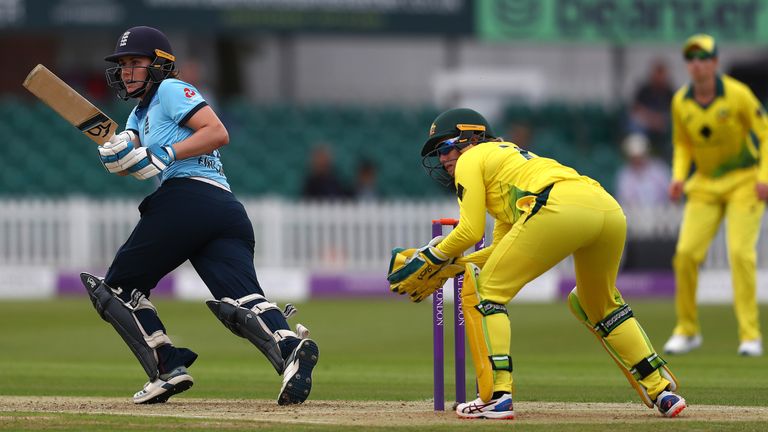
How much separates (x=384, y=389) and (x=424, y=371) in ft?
4.84

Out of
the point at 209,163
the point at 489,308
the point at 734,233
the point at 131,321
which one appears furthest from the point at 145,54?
the point at 734,233

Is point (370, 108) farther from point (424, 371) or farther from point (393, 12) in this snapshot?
point (424, 371)

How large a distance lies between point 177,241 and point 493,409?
6.41 feet

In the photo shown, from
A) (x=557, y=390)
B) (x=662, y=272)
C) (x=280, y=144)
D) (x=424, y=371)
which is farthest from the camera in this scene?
(x=280, y=144)

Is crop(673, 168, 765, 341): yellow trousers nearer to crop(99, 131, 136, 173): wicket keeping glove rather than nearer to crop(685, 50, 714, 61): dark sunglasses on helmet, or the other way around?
crop(685, 50, 714, 61): dark sunglasses on helmet

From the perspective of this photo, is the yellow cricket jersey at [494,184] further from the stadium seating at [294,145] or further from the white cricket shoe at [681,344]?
the stadium seating at [294,145]

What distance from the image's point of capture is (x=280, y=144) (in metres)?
23.0

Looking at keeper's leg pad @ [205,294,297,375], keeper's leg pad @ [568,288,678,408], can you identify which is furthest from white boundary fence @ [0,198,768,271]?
keeper's leg pad @ [568,288,678,408]

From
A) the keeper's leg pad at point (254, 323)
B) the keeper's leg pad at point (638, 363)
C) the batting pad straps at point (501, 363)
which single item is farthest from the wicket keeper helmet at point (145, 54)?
the keeper's leg pad at point (638, 363)

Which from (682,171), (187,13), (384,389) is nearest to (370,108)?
(187,13)

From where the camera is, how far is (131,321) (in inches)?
310

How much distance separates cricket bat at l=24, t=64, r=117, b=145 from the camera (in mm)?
7648

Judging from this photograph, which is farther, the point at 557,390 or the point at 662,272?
the point at 662,272

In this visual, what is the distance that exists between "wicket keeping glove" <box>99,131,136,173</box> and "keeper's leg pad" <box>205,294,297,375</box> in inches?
34.3
